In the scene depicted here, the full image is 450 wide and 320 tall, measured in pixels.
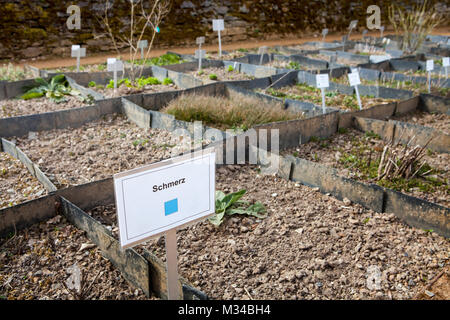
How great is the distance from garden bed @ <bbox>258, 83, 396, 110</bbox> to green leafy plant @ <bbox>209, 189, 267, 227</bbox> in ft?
8.62

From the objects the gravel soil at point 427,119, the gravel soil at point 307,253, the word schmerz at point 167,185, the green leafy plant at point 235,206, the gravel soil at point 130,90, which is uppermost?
the word schmerz at point 167,185

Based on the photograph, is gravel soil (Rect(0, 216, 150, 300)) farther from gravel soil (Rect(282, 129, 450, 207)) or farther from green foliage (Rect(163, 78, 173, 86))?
green foliage (Rect(163, 78, 173, 86))

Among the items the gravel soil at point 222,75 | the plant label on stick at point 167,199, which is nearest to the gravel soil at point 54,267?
the plant label on stick at point 167,199

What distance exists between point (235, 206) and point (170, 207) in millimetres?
1203

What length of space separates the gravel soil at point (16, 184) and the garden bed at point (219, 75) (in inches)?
124

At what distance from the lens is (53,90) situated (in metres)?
5.41

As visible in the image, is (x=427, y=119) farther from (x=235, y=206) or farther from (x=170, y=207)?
(x=170, y=207)

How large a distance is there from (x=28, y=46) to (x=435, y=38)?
10.1 meters

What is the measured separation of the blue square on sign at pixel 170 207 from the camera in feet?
5.51

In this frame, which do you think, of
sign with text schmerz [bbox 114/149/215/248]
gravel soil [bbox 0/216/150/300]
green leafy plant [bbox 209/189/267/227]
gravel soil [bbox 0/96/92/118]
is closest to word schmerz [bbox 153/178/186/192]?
sign with text schmerz [bbox 114/149/215/248]

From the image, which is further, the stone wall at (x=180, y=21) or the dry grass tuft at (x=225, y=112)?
the stone wall at (x=180, y=21)

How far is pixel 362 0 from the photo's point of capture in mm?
14641

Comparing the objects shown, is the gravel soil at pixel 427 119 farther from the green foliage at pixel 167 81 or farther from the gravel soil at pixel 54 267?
the gravel soil at pixel 54 267

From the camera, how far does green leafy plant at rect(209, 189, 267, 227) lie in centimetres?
275
